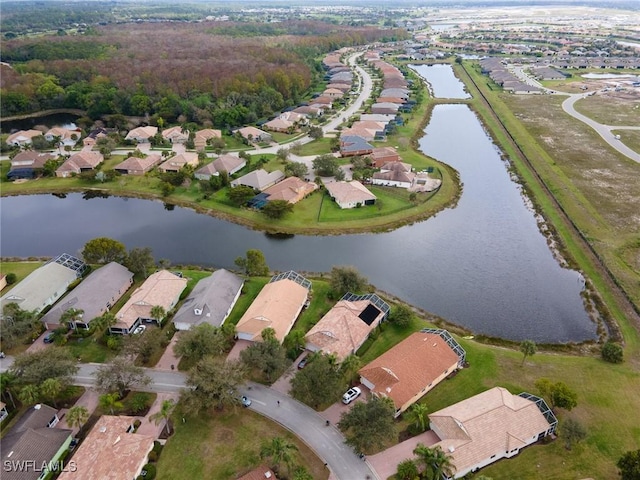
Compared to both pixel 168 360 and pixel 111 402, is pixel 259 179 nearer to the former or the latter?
pixel 168 360

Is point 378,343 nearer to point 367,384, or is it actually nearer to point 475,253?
point 367,384

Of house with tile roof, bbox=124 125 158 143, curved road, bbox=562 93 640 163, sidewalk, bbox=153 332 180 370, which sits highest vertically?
house with tile roof, bbox=124 125 158 143

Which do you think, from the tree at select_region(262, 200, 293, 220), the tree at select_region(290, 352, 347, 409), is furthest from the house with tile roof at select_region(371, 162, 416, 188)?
the tree at select_region(290, 352, 347, 409)

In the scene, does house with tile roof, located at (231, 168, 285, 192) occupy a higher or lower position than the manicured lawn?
higher

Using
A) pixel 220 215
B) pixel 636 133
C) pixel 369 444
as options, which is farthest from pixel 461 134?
pixel 369 444

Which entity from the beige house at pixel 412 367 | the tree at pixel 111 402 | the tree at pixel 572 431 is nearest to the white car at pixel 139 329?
the tree at pixel 111 402

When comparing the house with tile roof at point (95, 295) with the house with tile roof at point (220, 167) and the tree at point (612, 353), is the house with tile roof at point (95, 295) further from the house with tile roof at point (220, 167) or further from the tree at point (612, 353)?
the tree at point (612, 353)

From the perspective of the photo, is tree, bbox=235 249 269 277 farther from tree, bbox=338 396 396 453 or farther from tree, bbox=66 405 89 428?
tree, bbox=338 396 396 453
